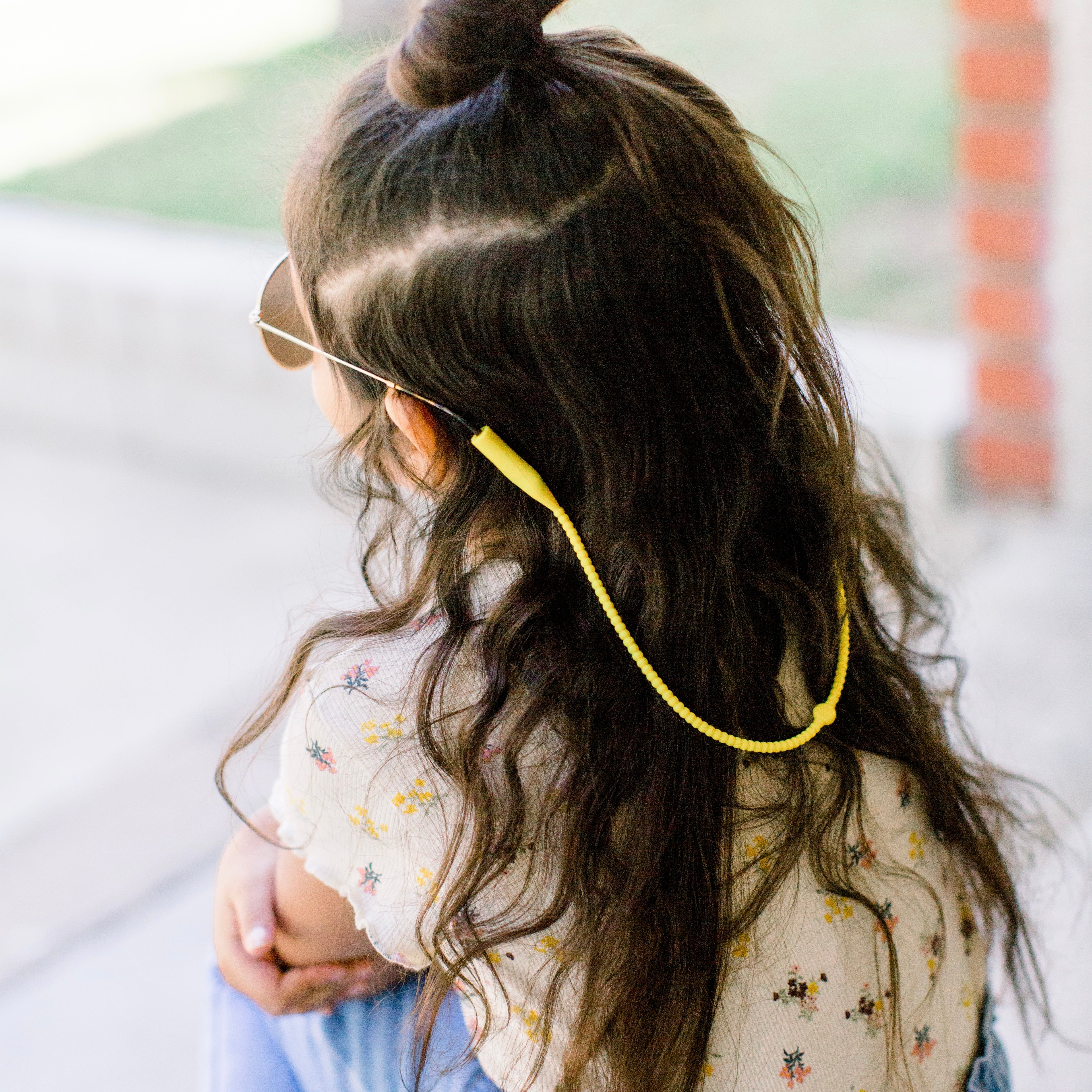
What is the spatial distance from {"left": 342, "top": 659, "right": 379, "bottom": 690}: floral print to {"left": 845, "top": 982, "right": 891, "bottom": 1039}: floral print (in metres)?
0.36

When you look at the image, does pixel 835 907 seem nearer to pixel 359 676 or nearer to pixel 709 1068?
pixel 709 1068

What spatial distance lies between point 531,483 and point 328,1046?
47 centimetres

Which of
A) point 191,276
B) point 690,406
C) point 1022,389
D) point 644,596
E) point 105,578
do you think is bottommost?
point 105,578

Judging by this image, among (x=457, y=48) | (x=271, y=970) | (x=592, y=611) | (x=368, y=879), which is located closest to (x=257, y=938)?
(x=271, y=970)

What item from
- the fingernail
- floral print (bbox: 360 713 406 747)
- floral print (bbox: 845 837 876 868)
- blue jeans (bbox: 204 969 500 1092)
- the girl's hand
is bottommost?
blue jeans (bbox: 204 969 500 1092)

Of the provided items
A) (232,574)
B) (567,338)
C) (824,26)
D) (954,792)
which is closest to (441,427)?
(567,338)

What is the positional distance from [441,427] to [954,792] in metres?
0.45

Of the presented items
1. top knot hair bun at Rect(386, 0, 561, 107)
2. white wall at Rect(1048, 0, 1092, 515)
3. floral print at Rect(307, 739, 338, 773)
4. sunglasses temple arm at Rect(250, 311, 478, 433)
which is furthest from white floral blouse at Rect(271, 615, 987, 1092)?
white wall at Rect(1048, 0, 1092, 515)

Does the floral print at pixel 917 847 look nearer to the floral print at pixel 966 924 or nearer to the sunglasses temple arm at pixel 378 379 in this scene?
the floral print at pixel 966 924

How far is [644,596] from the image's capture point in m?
0.77

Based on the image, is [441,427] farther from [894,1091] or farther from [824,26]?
[824,26]

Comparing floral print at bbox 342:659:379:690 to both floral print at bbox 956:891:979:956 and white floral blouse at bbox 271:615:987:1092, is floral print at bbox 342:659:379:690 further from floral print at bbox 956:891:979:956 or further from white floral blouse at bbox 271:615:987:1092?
floral print at bbox 956:891:979:956

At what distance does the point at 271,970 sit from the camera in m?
0.96

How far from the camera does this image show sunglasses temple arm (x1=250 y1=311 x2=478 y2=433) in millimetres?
753
